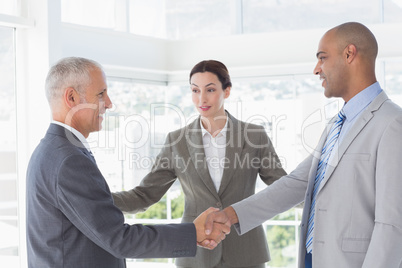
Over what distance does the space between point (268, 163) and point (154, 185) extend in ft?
2.20

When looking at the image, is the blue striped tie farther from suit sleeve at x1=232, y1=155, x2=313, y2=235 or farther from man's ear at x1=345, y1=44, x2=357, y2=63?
suit sleeve at x1=232, y1=155, x2=313, y2=235

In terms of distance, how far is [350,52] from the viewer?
232 centimetres

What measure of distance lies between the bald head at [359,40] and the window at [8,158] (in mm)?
2756

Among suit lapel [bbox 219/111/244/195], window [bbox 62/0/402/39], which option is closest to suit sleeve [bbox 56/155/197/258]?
suit lapel [bbox 219/111/244/195]

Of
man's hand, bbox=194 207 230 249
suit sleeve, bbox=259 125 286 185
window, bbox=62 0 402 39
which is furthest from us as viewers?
window, bbox=62 0 402 39

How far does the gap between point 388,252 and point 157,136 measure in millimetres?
4893

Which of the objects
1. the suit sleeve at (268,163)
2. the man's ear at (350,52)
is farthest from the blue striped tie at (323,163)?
the suit sleeve at (268,163)

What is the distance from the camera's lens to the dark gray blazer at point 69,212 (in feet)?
6.62

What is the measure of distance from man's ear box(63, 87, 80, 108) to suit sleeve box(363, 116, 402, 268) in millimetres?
1163

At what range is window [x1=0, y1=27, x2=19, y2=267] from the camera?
13.8 ft

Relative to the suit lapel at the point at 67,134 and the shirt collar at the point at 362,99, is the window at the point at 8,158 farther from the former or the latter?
the shirt collar at the point at 362,99

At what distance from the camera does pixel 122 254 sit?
215cm

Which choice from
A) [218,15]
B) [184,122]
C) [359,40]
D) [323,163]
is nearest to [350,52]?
[359,40]

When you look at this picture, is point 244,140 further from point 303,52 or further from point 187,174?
point 303,52
